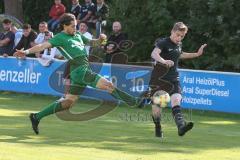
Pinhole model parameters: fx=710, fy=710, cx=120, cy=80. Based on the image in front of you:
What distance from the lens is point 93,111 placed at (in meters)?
16.1

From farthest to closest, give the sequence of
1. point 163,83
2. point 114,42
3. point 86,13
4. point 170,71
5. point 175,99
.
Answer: point 86,13 < point 114,42 < point 163,83 < point 170,71 < point 175,99

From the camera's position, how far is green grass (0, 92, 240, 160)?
9.69 m

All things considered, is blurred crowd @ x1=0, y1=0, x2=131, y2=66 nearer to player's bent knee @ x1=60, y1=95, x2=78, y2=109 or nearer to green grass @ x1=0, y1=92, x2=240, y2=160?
green grass @ x1=0, y1=92, x2=240, y2=160

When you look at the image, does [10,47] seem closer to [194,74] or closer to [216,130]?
[194,74]

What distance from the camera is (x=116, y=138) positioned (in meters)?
11.6

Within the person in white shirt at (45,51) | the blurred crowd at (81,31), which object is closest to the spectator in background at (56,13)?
the blurred crowd at (81,31)

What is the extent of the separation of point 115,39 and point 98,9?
298cm

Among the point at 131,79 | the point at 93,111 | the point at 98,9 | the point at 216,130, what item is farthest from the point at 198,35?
the point at 216,130

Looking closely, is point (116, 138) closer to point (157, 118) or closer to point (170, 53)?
point (157, 118)

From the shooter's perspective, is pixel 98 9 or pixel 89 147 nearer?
pixel 89 147

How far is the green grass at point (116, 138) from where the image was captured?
969 cm

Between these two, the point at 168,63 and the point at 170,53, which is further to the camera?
the point at 170,53

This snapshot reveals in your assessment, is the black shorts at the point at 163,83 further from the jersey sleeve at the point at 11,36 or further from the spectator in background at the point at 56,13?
the spectator in background at the point at 56,13

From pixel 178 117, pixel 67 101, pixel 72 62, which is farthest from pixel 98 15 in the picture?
pixel 178 117
